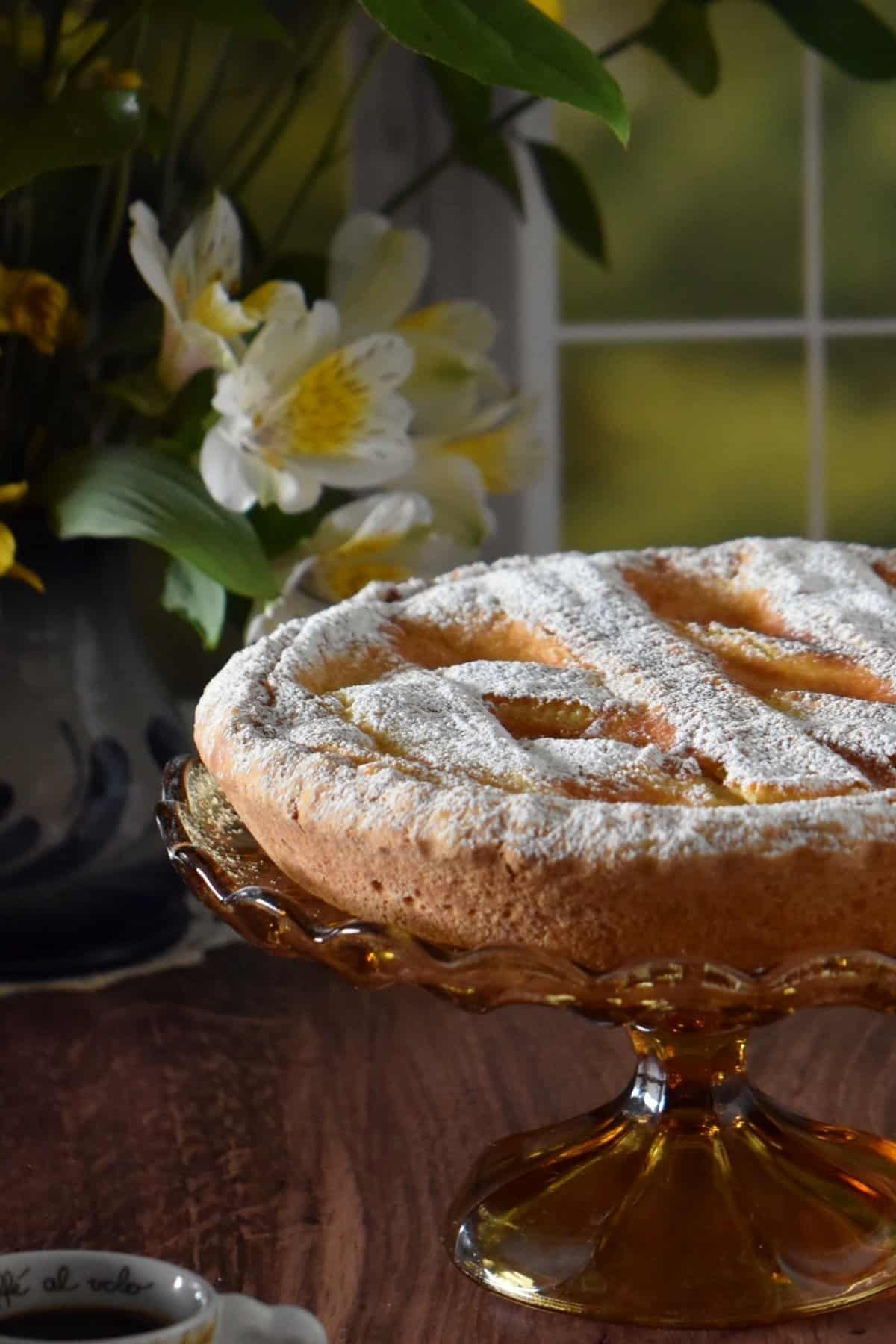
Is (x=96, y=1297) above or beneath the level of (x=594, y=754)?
beneath

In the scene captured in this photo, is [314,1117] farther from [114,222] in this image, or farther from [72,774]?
[114,222]

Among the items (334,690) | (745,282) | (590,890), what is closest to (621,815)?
(590,890)

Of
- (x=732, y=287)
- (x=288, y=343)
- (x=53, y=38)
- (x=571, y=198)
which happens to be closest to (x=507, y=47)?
(x=288, y=343)

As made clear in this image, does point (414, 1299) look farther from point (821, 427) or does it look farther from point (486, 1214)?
point (821, 427)

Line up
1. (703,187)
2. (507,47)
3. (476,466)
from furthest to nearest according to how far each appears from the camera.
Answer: (703,187) → (476,466) → (507,47)

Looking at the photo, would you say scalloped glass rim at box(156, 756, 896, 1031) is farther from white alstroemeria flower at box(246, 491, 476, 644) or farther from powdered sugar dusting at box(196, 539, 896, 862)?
white alstroemeria flower at box(246, 491, 476, 644)
